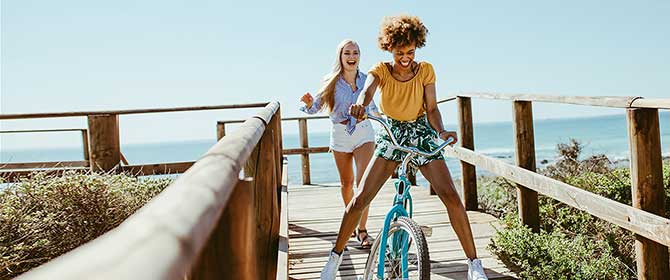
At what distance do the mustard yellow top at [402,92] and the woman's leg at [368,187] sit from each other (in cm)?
24

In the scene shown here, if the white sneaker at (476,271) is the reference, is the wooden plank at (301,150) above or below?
above

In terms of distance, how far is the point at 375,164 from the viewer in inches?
138

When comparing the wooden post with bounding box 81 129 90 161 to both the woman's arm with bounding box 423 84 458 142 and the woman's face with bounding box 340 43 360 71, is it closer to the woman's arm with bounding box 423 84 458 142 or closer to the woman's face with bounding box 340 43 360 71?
the woman's face with bounding box 340 43 360 71

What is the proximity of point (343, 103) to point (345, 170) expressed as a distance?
50 cm

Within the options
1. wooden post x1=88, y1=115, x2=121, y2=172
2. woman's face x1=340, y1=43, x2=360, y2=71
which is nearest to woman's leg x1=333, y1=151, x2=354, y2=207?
woman's face x1=340, y1=43, x2=360, y2=71

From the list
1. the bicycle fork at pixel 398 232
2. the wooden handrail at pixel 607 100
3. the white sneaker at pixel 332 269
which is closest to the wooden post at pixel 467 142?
the wooden handrail at pixel 607 100

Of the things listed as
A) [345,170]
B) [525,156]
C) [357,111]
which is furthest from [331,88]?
[357,111]

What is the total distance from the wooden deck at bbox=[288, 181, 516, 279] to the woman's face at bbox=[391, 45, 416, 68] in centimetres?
154

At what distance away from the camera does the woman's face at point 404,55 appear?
135 inches

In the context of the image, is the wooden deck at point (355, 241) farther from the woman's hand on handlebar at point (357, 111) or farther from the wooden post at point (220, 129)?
the woman's hand on handlebar at point (357, 111)

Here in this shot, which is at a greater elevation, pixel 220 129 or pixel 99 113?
pixel 99 113

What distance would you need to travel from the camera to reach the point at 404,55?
344 centimetres

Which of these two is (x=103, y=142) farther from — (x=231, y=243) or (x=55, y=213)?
(x=231, y=243)

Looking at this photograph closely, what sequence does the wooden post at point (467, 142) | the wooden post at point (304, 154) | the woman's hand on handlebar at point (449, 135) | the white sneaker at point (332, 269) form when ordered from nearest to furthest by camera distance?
the woman's hand on handlebar at point (449, 135), the white sneaker at point (332, 269), the wooden post at point (467, 142), the wooden post at point (304, 154)
